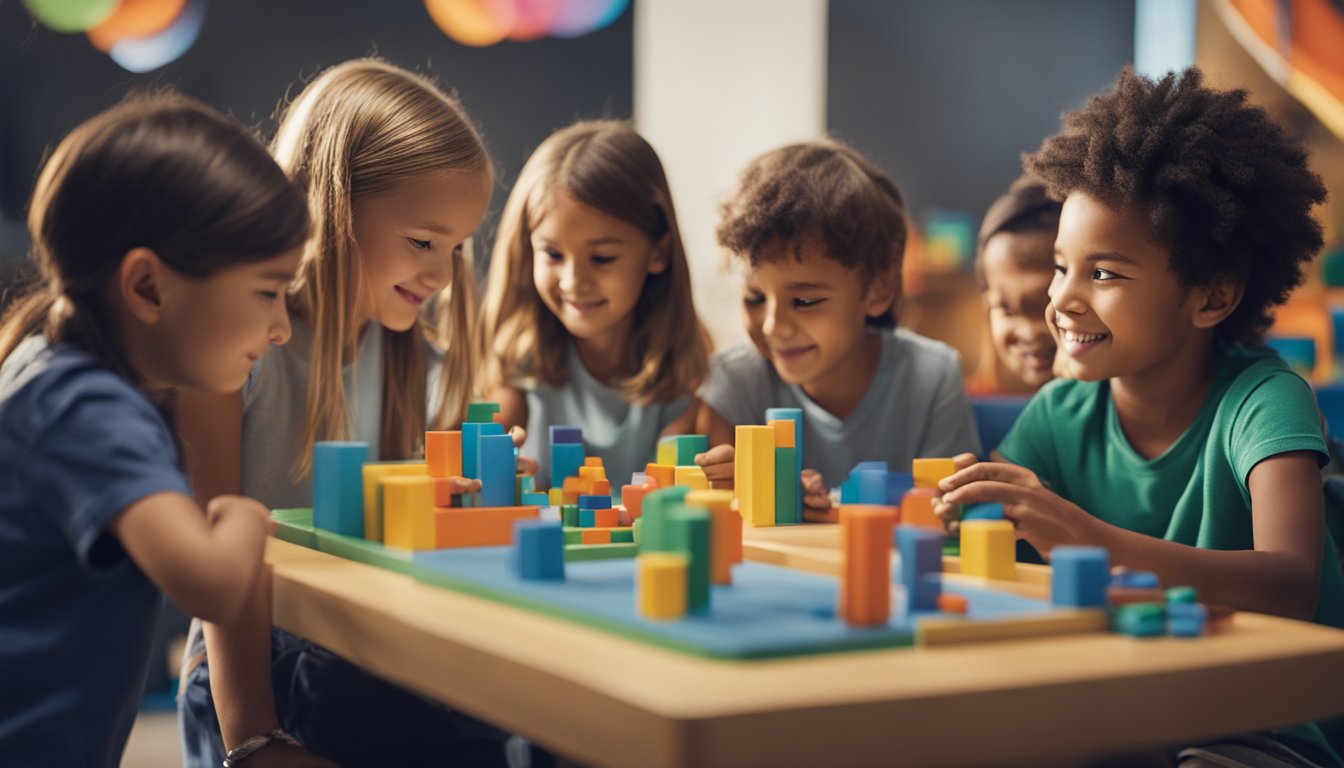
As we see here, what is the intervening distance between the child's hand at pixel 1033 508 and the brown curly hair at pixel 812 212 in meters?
0.87

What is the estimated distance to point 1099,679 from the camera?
0.84 metres

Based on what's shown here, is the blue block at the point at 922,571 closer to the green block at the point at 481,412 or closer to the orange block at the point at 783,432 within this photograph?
the orange block at the point at 783,432

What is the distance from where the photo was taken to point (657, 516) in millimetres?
1079

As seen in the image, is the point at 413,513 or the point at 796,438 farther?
the point at 796,438

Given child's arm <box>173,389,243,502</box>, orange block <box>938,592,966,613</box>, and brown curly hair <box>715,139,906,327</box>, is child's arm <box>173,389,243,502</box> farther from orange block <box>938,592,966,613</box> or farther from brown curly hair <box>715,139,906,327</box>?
orange block <box>938,592,966,613</box>

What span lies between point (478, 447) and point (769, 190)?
81cm

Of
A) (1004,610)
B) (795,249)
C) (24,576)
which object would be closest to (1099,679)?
(1004,610)

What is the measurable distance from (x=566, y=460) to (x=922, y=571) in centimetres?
75

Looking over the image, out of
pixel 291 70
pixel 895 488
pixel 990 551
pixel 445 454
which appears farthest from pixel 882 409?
pixel 291 70

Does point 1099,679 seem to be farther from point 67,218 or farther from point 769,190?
point 769,190

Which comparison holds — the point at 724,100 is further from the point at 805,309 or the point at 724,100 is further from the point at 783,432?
the point at 783,432

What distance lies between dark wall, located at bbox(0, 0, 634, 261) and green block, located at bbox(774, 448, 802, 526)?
1904mm

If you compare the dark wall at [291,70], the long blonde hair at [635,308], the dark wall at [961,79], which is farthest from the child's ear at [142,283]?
the dark wall at [961,79]

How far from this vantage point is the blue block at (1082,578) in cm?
100
